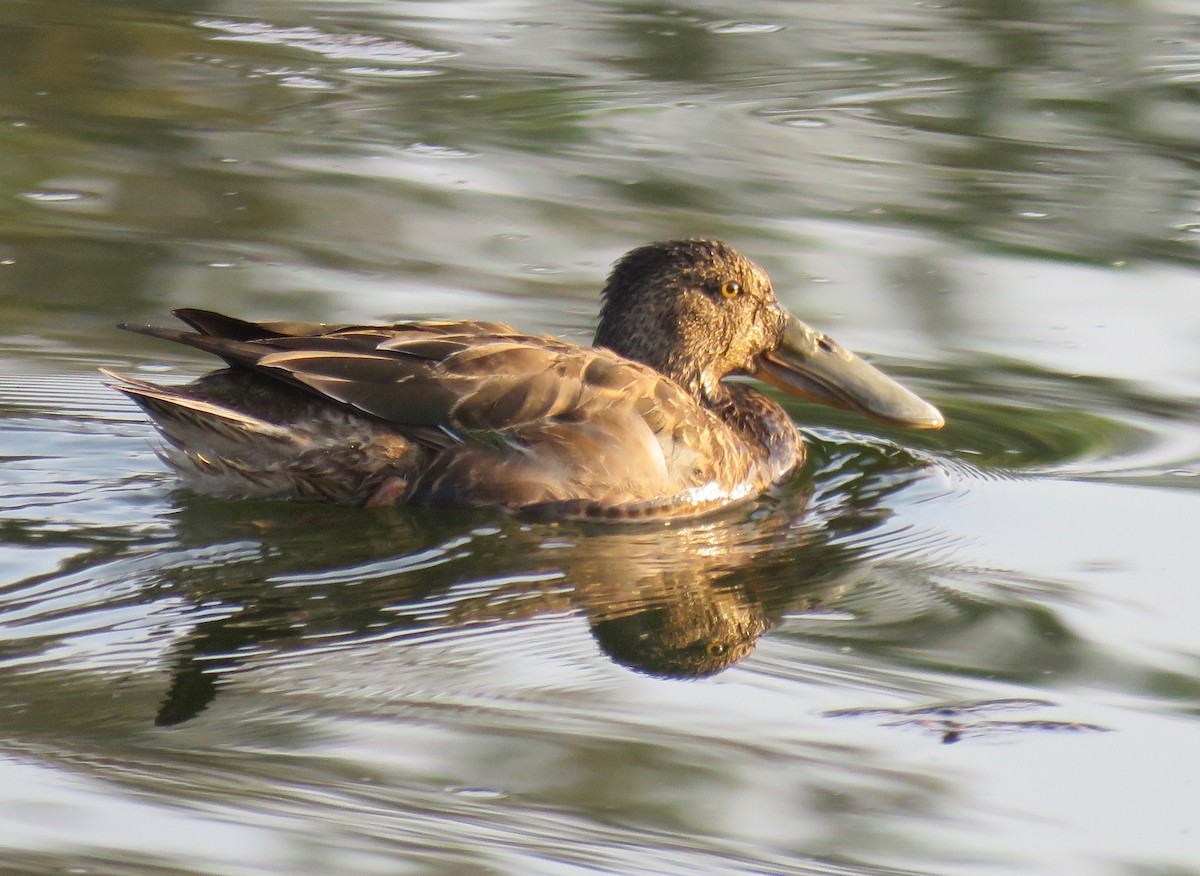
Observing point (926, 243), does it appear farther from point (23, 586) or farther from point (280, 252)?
point (23, 586)

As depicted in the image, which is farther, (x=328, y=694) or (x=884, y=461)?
(x=884, y=461)

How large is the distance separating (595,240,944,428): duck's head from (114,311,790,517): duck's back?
0.74 m

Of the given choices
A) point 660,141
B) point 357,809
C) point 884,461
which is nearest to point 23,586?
point 357,809

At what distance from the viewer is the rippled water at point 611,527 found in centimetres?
399

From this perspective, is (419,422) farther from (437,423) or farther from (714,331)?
(714,331)

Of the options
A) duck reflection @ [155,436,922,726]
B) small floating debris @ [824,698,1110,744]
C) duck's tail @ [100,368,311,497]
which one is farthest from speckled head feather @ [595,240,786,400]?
small floating debris @ [824,698,1110,744]

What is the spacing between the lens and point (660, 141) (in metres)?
10.1

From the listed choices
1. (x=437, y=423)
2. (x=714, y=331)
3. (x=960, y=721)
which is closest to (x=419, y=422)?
(x=437, y=423)

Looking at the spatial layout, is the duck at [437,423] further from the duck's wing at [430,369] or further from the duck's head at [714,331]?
the duck's head at [714,331]

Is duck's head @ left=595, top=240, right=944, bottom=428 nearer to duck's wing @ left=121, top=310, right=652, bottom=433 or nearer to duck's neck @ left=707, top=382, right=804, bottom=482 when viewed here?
duck's neck @ left=707, top=382, right=804, bottom=482

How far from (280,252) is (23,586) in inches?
136

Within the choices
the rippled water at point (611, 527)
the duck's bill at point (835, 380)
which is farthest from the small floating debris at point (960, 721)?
the duck's bill at point (835, 380)

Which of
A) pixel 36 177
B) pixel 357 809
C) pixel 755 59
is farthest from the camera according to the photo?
pixel 755 59

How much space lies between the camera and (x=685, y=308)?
23.1 ft
